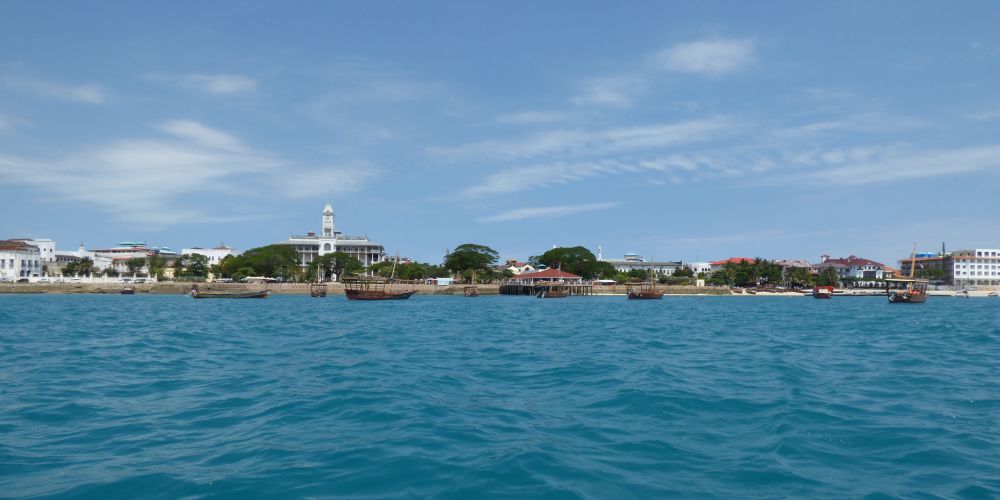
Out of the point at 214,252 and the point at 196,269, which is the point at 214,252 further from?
the point at 196,269

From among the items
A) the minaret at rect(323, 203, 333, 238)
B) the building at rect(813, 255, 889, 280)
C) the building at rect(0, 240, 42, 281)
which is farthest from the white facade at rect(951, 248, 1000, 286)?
the building at rect(0, 240, 42, 281)

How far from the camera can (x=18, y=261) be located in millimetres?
101188

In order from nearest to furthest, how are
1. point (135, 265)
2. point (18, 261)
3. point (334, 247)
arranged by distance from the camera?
point (18, 261), point (135, 265), point (334, 247)

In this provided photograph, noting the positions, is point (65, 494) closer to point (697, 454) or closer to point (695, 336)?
point (697, 454)

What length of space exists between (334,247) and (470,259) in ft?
115

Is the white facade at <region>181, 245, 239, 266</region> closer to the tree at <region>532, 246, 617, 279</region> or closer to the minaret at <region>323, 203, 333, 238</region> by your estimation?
the minaret at <region>323, 203, 333, 238</region>

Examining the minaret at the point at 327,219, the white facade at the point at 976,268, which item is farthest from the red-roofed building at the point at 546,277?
the white facade at the point at 976,268

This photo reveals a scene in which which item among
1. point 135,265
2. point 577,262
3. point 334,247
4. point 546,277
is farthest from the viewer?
point 334,247

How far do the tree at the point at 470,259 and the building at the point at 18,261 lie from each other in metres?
63.7

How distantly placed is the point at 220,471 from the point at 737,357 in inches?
490

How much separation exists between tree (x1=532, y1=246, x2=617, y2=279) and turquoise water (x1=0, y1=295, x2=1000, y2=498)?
92901 millimetres

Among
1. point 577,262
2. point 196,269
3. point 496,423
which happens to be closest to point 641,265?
point 577,262

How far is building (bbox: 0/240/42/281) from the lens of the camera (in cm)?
9944

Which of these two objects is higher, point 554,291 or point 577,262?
point 577,262
